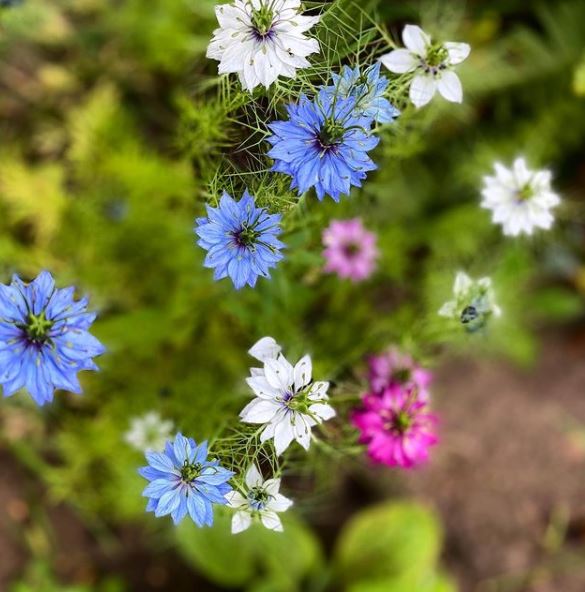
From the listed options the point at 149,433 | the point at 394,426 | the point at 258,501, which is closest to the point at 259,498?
the point at 258,501

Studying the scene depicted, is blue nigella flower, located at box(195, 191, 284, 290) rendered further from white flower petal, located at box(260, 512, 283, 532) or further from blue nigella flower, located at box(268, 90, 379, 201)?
white flower petal, located at box(260, 512, 283, 532)

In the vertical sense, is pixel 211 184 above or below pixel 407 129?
below

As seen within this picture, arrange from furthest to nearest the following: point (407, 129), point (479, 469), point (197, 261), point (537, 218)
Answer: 1. point (479, 469)
2. point (197, 261)
3. point (407, 129)
4. point (537, 218)

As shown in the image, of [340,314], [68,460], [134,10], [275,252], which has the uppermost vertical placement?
[134,10]

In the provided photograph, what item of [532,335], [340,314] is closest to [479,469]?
[532,335]

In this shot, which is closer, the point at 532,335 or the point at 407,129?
the point at 407,129

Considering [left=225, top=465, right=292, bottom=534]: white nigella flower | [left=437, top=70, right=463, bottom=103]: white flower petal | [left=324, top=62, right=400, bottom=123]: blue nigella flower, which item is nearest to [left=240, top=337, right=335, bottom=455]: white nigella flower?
[left=225, top=465, right=292, bottom=534]: white nigella flower

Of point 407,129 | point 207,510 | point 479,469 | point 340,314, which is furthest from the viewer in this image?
point 479,469

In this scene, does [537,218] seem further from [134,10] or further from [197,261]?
[134,10]
